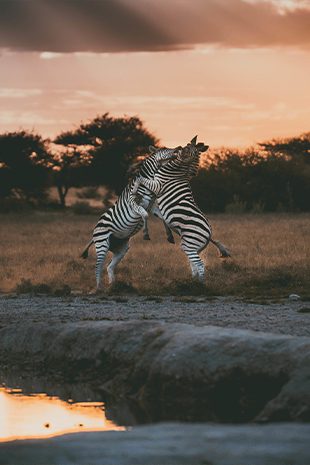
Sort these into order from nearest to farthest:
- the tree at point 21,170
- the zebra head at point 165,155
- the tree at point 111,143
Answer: the zebra head at point 165,155, the tree at point 21,170, the tree at point 111,143

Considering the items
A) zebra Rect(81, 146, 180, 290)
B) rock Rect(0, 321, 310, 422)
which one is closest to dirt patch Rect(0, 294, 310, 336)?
rock Rect(0, 321, 310, 422)

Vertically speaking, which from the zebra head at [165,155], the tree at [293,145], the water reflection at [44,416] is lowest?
the water reflection at [44,416]

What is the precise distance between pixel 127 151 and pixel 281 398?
50.8 meters

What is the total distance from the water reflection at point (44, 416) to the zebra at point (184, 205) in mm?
7896

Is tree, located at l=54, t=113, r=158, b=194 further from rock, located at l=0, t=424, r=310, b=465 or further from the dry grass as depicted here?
rock, located at l=0, t=424, r=310, b=465

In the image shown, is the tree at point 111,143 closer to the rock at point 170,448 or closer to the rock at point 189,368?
the rock at point 189,368

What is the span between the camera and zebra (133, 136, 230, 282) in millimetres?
17984

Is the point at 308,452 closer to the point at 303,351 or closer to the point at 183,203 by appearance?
the point at 303,351

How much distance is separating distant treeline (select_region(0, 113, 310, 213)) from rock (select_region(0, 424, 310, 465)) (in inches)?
1597

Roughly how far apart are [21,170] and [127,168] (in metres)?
5.26

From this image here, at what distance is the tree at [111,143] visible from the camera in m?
58.6

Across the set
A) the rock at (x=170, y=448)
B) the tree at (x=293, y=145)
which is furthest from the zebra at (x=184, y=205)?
the tree at (x=293, y=145)

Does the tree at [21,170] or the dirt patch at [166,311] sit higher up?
the tree at [21,170]

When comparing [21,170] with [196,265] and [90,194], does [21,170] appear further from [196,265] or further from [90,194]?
[196,265]
